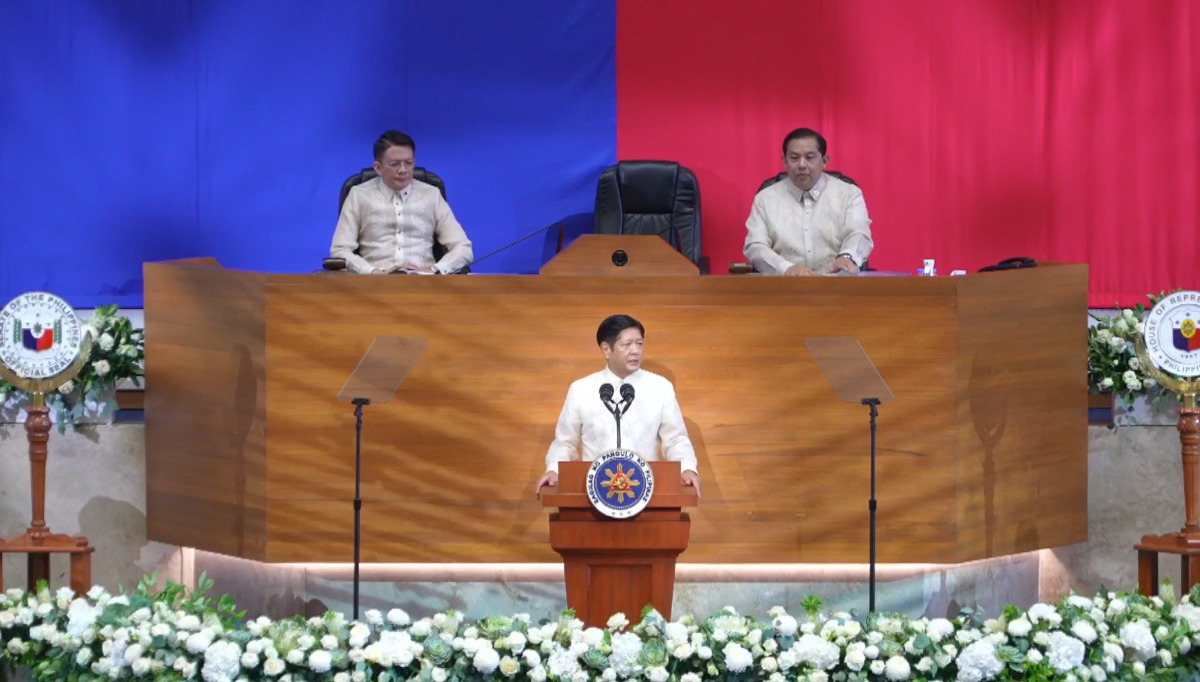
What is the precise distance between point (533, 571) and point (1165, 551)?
249 cm

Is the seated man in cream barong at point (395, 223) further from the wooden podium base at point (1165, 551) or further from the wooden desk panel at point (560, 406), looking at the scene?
the wooden podium base at point (1165, 551)

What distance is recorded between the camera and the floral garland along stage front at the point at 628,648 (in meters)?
6.07

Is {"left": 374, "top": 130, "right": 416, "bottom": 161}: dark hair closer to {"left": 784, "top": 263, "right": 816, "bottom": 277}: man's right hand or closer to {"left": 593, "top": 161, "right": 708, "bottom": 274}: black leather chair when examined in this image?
{"left": 593, "top": 161, "right": 708, "bottom": 274}: black leather chair

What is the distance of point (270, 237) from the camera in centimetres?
975

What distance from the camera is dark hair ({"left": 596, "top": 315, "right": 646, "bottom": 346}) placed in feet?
22.9

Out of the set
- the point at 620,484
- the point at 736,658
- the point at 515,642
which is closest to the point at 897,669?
the point at 736,658

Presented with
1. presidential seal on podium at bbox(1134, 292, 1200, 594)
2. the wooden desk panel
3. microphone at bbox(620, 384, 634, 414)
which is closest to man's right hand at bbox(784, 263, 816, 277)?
the wooden desk panel

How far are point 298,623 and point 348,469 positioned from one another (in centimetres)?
115

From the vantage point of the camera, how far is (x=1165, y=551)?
7.17 meters

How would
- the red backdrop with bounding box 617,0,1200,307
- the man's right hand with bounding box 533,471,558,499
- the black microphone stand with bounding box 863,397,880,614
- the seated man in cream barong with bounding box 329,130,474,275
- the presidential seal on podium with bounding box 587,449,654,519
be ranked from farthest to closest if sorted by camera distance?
the red backdrop with bounding box 617,0,1200,307 < the seated man in cream barong with bounding box 329,130,474,275 < the man's right hand with bounding box 533,471,558,499 < the black microphone stand with bounding box 863,397,880,614 < the presidential seal on podium with bounding box 587,449,654,519

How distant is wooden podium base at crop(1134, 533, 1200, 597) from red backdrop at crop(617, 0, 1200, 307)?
2.71 metres

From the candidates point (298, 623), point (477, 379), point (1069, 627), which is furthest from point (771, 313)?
point (298, 623)

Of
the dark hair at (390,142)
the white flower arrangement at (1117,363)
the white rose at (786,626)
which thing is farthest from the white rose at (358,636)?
the white flower arrangement at (1117,363)

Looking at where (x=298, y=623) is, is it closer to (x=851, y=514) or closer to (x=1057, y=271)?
(x=851, y=514)
